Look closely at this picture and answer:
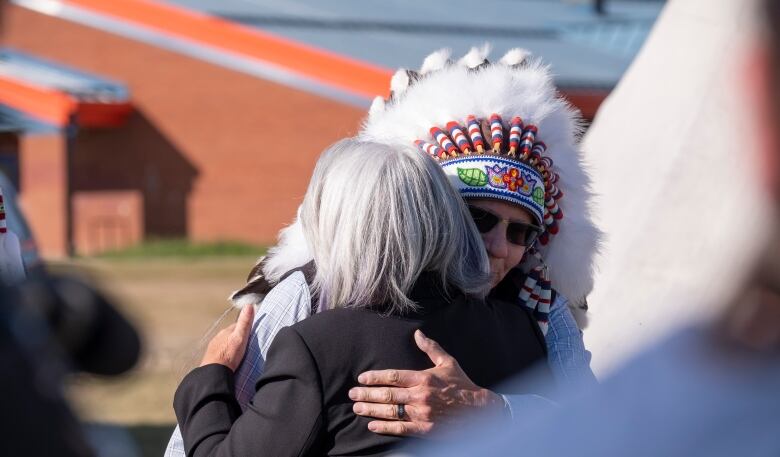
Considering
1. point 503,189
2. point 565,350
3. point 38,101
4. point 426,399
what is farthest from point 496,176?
point 38,101

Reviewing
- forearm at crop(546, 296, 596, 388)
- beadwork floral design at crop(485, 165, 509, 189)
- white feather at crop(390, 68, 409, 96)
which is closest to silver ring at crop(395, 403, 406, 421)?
forearm at crop(546, 296, 596, 388)

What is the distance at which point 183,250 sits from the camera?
16.8 meters

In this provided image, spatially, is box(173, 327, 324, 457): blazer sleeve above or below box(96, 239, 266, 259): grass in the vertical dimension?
above

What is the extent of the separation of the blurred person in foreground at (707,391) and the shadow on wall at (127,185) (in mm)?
16574

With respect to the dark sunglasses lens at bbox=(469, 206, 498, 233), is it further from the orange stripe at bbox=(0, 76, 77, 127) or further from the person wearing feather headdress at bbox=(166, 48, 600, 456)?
the orange stripe at bbox=(0, 76, 77, 127)

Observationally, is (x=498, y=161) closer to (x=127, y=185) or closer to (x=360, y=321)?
(x=360, y=321)

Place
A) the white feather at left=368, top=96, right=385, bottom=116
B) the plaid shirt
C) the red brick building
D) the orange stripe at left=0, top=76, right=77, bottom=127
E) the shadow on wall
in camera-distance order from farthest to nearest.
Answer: the shadow on wall
the red brick building
the orange stripe at left=0, top=76, right=77, bottom=127
the white feather at left=368, top=96, right=385, bottom=116
the plaid shirt

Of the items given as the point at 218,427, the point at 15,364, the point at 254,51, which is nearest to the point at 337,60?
the point at 254,51

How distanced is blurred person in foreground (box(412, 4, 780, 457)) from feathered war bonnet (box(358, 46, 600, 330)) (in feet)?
4.71

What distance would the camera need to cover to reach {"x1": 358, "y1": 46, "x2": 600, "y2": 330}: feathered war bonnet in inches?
94.0

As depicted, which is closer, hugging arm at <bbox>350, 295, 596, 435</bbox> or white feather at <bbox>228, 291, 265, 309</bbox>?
hugging arm at <bbox>350, 295, 596, 435</bbox>

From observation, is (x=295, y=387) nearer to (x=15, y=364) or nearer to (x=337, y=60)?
(x=15, y=364)

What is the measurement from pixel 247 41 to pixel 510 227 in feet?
48.6

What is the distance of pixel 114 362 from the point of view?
3.22 feet
